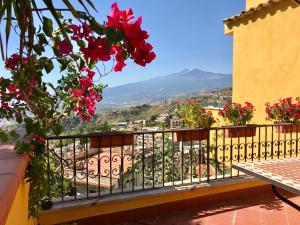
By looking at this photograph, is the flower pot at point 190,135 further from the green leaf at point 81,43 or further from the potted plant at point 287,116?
the green leaf at point 81,43

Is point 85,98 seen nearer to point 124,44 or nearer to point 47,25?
point 47,25

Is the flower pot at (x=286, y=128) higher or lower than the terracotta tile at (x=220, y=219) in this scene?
higher

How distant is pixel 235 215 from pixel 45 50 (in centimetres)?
297

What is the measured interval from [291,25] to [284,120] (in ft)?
6.93

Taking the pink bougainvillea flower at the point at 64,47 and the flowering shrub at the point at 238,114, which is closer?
the pink bougainvillea flower at the point at 64,47

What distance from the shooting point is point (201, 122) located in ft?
13.5

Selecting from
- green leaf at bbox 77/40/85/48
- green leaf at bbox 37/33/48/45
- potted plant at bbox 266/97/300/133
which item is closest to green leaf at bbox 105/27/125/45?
green leaf at bbox 77/40/85/48

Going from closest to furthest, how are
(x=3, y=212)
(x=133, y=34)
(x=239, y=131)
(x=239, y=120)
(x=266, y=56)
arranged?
(x=3, y=212) < (x=133, y=34) < (x=239, y=131) < (x=239, y=120) < (x=266, y=56)

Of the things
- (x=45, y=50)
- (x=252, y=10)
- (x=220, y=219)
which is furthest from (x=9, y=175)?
(x=252, y=10)

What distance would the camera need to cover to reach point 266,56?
21.4 feet

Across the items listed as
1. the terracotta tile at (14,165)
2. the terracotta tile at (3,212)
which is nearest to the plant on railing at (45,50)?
the terracotta tile at (14,165)

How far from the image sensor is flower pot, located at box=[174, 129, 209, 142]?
4020mm

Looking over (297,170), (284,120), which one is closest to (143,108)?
(284,120)

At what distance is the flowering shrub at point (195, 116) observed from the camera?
4.12 meters
